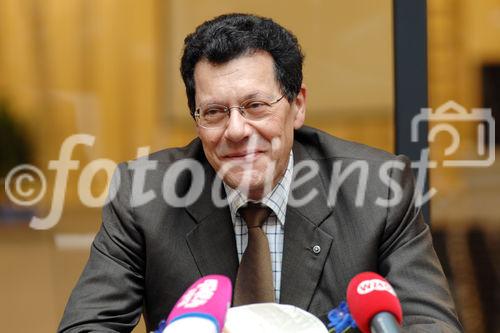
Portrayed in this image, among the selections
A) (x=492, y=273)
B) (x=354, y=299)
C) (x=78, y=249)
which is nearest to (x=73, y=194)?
(x=78, y=249)

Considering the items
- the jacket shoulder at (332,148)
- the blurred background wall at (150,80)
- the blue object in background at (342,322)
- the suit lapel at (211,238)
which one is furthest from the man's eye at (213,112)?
the blurred background wall at (150,80)

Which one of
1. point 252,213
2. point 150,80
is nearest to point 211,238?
point 252,213

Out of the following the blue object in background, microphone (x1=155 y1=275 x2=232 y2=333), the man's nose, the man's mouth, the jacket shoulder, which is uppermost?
the man's nose

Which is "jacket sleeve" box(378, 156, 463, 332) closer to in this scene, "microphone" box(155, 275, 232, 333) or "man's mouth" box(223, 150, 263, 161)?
"man's mouth" box(223, 150, 263, 161)

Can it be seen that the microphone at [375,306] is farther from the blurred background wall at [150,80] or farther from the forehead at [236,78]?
the blurred background wall at [150,80]

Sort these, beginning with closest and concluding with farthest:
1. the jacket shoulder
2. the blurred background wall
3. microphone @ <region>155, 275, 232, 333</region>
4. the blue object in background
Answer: microphone @ <region>155, 275, 232, 333</region> → the blue object in background → the jacket shoulder → the blurred background wall

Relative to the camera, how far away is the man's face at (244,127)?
169 cm

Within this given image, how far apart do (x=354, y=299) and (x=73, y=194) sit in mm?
1872

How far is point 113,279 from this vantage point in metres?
1.79

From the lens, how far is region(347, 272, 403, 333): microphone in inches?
45.4

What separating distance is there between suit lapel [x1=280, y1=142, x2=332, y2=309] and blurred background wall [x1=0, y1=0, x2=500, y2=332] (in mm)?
1014

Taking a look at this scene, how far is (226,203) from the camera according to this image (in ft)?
6.22

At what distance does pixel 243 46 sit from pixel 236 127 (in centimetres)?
17

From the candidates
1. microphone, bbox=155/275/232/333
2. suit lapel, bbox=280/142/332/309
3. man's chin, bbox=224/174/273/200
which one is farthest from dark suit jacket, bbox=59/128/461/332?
microphone, bbox=155/275/232/333
